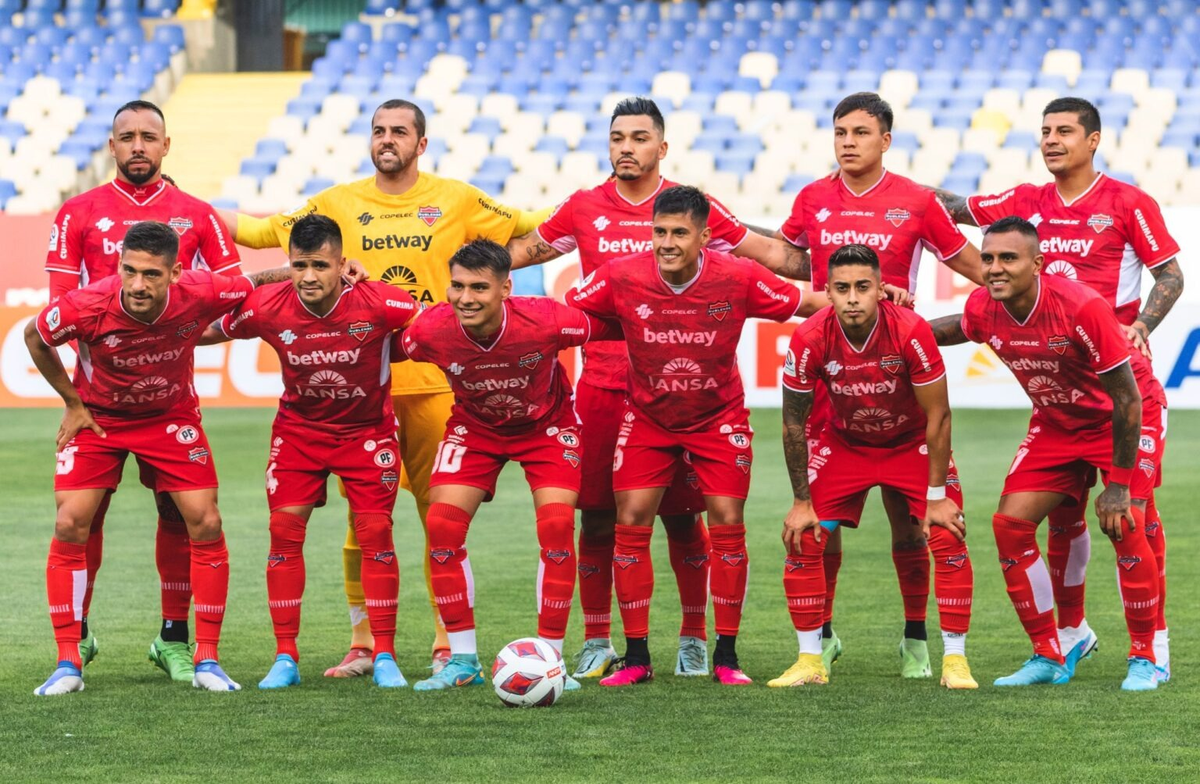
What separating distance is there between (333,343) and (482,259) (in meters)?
0.69

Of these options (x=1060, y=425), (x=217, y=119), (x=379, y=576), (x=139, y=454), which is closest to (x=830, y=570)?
(x=1060, y=425)

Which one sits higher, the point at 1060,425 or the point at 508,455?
the point at 1060,425

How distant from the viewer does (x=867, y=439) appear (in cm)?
656

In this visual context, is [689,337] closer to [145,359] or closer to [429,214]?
[429,214]

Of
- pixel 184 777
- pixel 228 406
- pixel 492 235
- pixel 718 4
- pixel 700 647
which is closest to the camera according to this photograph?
pixel 184 777

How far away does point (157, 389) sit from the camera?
651cm

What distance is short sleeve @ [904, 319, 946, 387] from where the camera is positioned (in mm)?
6309

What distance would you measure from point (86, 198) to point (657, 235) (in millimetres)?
2444

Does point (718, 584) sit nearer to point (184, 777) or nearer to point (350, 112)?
point (184, 777)

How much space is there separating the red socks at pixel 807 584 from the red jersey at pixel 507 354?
1102 mm

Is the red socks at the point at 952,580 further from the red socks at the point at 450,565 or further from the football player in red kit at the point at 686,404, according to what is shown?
the red socks at the point at 450,565

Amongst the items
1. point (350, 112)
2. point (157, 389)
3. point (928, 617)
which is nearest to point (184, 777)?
point (157, 389)

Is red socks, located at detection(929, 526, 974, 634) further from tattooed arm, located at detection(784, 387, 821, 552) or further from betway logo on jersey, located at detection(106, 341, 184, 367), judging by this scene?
betway logo on jersey, located at detection(106, 341, 184, 367)

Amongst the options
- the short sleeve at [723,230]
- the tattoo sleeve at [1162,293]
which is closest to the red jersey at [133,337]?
the short sleeve at [723,230]
